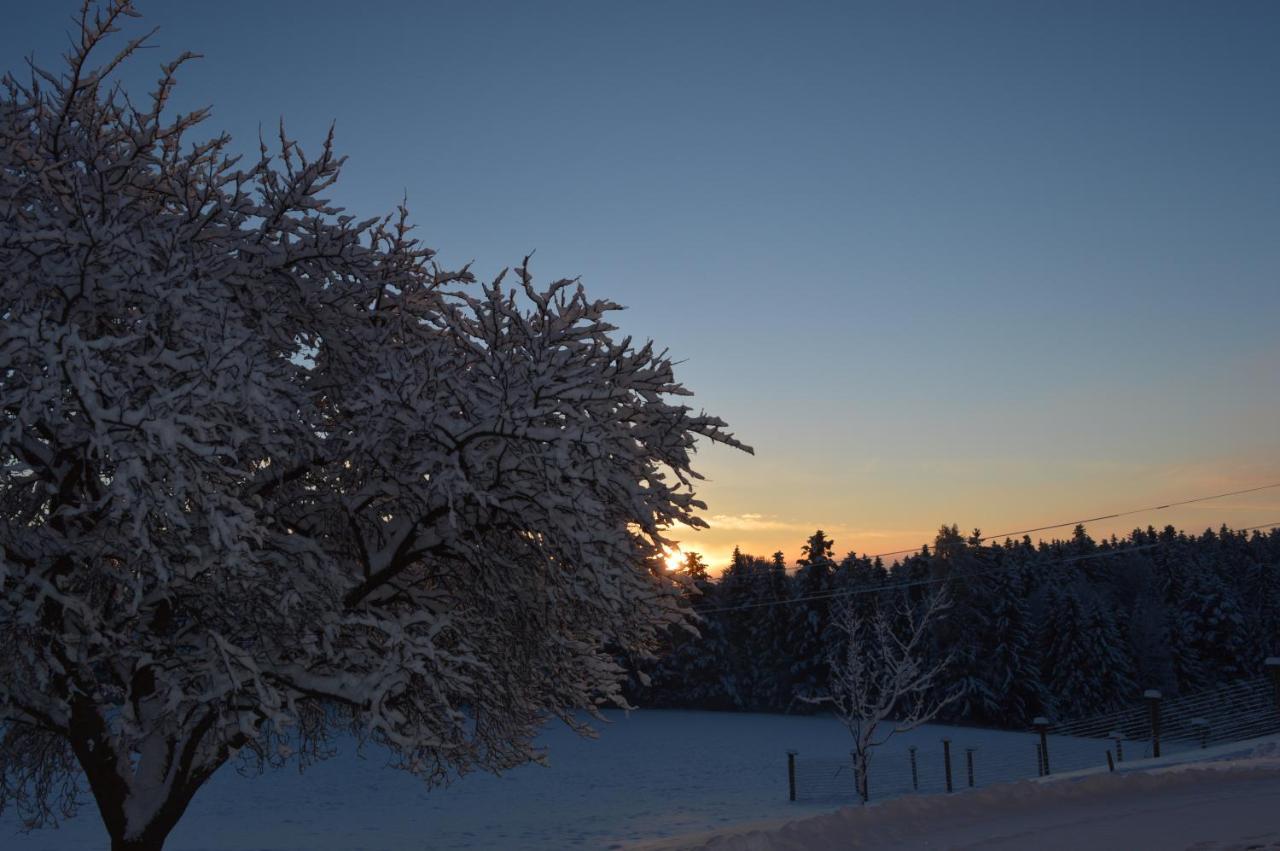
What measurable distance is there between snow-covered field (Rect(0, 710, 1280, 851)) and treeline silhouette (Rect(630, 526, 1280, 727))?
8119 millimetres

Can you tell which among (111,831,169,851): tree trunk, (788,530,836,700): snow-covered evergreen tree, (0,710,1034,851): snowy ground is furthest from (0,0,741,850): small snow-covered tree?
(788,530,836,700): snow-covered evergreen tree

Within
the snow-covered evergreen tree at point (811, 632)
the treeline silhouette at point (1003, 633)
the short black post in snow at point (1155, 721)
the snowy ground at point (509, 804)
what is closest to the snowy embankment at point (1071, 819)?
the short black post in snow at point (1155, 721)

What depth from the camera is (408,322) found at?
33.7ft

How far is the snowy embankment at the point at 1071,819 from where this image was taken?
805cm

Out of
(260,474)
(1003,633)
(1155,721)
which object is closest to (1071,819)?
(260,474)

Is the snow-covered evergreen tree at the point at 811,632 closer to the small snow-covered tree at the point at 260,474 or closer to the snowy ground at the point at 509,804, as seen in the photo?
the snowy ground at the point at 509,804

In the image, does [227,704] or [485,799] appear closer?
[227,704]

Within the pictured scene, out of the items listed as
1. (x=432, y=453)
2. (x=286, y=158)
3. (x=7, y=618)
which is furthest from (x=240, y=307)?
(x=7, y=618)

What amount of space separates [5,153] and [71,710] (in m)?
4.85

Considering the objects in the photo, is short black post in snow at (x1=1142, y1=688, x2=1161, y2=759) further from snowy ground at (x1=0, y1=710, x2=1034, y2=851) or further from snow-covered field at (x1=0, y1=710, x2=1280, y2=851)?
snowy ground at (x1=0, y1=710, x2=1034, y2=851)

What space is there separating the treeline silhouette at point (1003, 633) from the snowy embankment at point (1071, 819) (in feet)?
133

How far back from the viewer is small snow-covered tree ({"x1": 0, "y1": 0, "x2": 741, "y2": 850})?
267 inches

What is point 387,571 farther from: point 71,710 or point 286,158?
point 286,158

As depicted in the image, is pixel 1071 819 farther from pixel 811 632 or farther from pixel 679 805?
pixel 811 632
